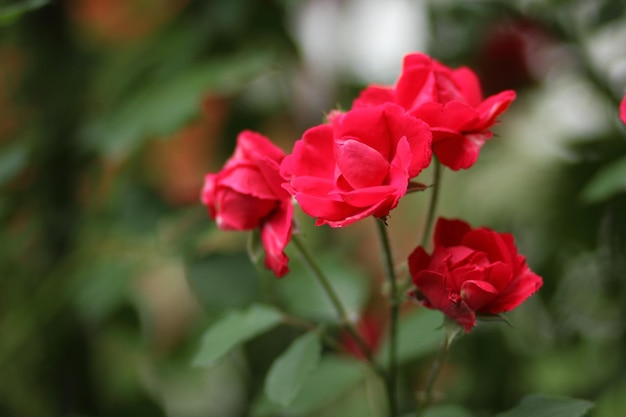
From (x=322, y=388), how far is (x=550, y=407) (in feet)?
0.66

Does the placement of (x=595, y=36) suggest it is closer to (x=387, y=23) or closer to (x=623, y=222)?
(x=623, y=222)

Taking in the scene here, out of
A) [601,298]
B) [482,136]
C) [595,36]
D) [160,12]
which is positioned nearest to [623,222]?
[601,298]

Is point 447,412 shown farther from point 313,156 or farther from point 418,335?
point 313,156

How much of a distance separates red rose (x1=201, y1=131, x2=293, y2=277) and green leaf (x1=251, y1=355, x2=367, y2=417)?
14cm

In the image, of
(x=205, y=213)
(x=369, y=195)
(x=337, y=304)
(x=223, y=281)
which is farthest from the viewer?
(x=205, y=213)

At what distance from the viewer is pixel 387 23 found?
4.00 ft

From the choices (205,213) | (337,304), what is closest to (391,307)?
(337,304)

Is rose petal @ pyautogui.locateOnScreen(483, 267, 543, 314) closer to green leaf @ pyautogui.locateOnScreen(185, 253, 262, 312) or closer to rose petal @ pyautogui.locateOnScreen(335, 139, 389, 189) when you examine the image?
rose petal @ pyautogui.locateOnScreen(335, 139, 389, 189)

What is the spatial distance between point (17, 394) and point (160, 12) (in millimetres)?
528

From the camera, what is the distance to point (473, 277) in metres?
0.35

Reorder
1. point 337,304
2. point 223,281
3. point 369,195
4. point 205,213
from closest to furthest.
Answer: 1. point 369,195
2. point 337,304
3. point 223,281
4. point 205,213

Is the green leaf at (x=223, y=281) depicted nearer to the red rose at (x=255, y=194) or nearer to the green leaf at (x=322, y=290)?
the green leaf at (x=322, y=290)

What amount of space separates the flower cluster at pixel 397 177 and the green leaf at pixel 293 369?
0.21ft

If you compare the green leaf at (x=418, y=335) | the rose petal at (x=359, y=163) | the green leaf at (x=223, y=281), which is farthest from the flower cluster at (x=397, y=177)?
the green leaf at (x=223, y=281)
